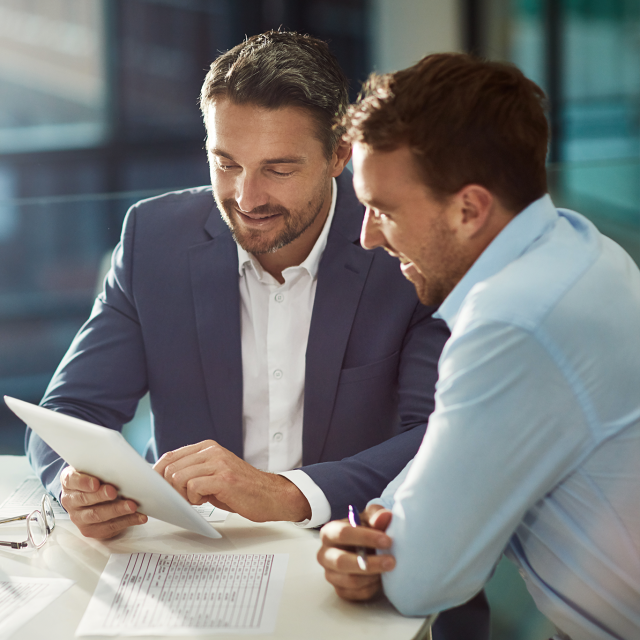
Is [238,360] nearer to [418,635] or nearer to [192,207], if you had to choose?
[192,207]

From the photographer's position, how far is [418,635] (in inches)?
37.7

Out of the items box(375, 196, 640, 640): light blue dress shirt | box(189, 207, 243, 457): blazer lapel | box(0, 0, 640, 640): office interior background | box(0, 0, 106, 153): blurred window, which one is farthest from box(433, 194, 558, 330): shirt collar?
box(0, 0, 106, 153): blurred window

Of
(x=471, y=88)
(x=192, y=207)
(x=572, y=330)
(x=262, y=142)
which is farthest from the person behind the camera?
(x=192, y=207)

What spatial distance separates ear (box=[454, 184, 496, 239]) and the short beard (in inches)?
22.9

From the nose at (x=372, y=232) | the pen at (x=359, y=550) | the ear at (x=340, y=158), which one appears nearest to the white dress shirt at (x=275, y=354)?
the ear at (x=340, y=158)

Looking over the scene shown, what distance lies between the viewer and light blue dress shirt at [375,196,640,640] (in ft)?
2.98

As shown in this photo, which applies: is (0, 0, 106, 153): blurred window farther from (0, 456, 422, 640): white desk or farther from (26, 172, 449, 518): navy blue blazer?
(0, 456, 422, 640): white desk

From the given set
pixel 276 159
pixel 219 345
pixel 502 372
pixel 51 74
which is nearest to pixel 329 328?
pixel 219 345

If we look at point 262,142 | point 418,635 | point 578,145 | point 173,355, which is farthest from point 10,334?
point 578,145

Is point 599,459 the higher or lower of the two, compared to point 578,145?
lower

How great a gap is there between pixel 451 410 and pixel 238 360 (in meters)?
0.78

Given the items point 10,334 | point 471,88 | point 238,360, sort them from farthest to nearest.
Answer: point 10,334 → point 238,360 → point 471,88

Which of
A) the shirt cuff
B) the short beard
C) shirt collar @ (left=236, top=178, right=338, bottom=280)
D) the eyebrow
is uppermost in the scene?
the eyebrow

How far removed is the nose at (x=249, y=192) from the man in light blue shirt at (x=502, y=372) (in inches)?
17.3
